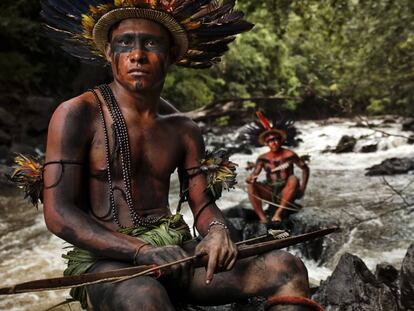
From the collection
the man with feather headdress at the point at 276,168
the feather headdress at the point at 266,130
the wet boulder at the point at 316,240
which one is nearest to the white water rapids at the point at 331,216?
the wet boulder at the point at 316,240

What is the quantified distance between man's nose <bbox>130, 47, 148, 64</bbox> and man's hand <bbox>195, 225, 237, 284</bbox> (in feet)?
2.81

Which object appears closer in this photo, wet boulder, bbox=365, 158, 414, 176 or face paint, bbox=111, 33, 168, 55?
face paint, bbox=111, 33, 168, 55

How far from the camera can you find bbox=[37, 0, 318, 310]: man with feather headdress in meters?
1.80

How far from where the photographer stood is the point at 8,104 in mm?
14031

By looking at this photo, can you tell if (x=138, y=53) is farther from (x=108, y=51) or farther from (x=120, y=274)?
(x=120, y=274)

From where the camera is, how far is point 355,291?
10.9ft

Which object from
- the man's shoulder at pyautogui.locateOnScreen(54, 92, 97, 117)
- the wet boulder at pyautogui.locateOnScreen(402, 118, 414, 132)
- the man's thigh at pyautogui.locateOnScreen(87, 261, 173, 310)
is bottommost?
the wet boulder at pyautogui.locateOnScreen(402, 118, 414, 132)

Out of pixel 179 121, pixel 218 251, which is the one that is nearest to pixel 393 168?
pixel 179 121

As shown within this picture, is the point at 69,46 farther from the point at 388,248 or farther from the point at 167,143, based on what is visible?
the point at 388,248

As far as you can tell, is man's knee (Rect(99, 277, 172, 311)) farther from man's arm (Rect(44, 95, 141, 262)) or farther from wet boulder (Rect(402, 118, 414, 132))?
wet boulder (Rect(402, 118, 414, 132))

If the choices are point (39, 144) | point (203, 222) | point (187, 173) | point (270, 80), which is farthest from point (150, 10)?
point (270, 80)

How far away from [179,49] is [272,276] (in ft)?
3.99

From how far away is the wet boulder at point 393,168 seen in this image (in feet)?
39.6

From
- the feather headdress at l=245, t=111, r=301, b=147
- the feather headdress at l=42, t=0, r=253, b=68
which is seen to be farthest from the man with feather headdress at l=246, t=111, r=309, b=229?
the feather headdress at l=42, t=0, r=253, b=68
